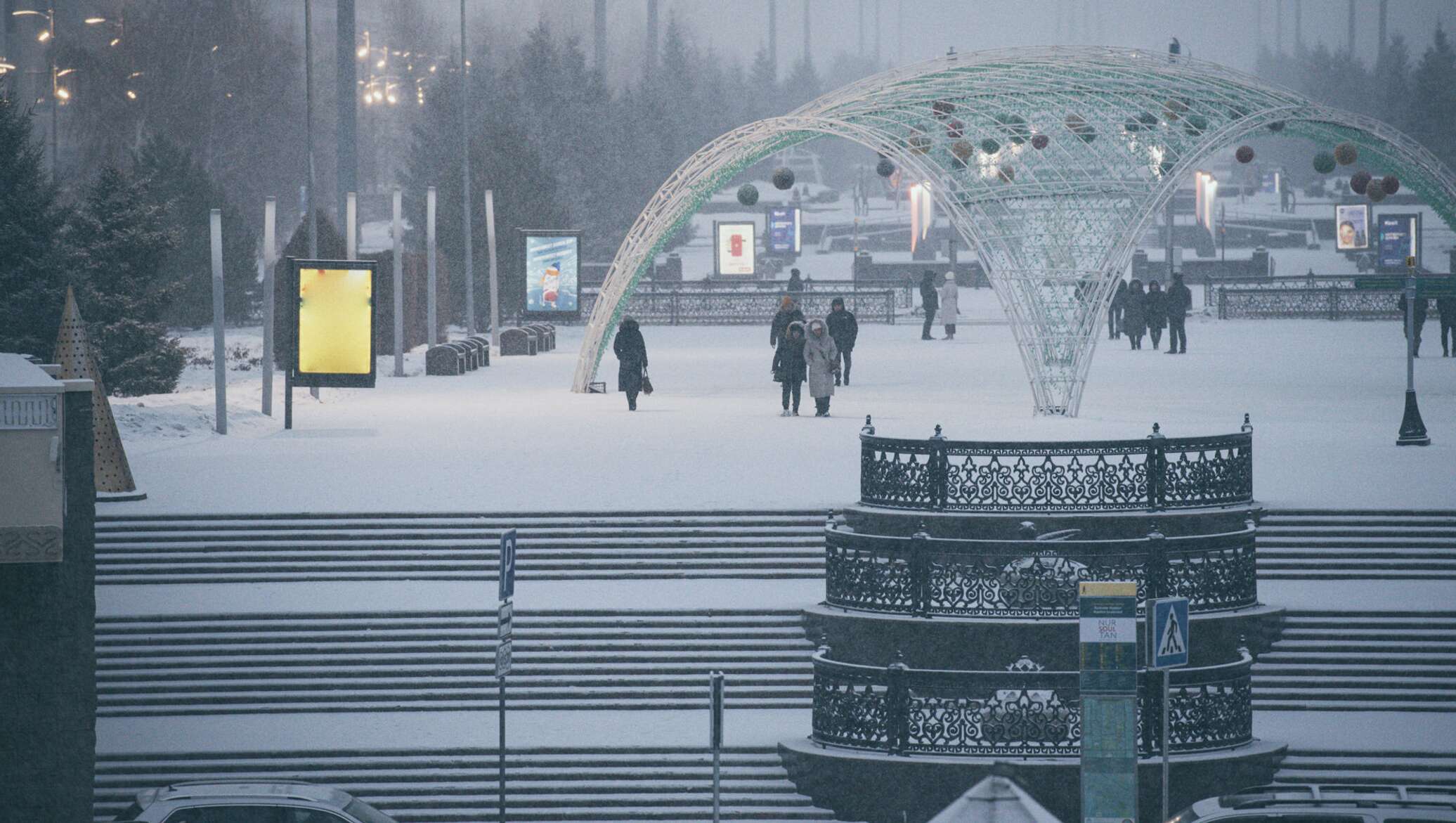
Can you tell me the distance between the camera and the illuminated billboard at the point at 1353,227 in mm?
71750

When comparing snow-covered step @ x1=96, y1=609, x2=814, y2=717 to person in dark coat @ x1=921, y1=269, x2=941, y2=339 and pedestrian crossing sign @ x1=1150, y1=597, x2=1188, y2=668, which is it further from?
person in dark coat @ x1=921, y1=269, x2=941, y2=339

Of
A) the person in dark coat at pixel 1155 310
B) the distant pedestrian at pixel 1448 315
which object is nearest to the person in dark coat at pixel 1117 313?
the person in dark coat at pixel 1155 310

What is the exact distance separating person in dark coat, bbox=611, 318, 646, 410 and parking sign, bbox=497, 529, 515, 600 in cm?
1608

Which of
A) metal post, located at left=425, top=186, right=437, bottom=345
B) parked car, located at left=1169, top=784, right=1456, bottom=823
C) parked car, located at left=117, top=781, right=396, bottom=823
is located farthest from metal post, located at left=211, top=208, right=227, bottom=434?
parked car, located at left=1169, top=784, right=1456, bottom=823

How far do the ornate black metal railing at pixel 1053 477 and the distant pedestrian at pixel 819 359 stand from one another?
35.8ft

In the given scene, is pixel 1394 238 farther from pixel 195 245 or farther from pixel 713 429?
pixel 713 429

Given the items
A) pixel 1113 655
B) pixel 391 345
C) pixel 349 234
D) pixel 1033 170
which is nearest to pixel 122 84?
pixel 391 345

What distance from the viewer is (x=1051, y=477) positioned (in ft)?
53.8

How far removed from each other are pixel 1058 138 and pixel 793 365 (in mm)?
6826

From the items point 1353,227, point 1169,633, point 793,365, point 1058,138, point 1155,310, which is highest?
point 1353,227

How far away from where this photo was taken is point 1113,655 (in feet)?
41.2

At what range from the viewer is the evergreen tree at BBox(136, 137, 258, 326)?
54812mm

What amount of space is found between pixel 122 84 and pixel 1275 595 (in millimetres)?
69693

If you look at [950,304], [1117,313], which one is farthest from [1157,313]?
[950,304]
